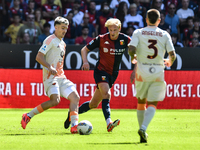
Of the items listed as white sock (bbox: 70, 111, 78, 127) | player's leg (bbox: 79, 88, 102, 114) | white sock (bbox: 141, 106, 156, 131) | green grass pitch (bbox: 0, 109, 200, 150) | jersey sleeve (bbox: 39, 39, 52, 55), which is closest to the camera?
green grass pitch (bbox: 0, 109, 200, 150)

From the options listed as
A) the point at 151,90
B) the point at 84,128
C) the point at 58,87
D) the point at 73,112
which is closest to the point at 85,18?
the point at 58,87

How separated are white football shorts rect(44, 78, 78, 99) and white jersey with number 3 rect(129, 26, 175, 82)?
1.81 m

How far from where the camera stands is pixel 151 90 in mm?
5934

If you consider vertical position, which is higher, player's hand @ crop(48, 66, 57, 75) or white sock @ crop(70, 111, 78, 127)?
player's hand @ crop(48, 66, 57, 75)

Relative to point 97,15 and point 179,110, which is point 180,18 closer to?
point 97,15

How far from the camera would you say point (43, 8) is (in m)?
16.3

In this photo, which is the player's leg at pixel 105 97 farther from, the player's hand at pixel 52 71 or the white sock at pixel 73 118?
the player's hand at pixel 52 71

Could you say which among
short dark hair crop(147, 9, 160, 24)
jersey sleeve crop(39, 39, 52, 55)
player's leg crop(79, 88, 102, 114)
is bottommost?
player's leg crop(79, 88, 102, 114)

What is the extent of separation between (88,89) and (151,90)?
304 inches

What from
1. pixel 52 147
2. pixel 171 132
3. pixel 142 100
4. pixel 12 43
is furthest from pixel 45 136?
pixel 12 43

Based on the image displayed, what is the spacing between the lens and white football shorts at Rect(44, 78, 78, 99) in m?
7.29

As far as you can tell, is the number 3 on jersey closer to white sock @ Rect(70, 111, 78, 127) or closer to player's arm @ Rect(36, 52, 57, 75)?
player's arm @ Rect(36, 52, 57, 75)

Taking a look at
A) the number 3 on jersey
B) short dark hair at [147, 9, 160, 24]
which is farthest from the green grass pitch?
short dark hair at [147, 9, 160, 24]

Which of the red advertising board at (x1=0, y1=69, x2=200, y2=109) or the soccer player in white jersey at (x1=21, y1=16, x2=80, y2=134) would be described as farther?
the red advertising board at (x1=0, y1=69, x2=200, y2=109)
